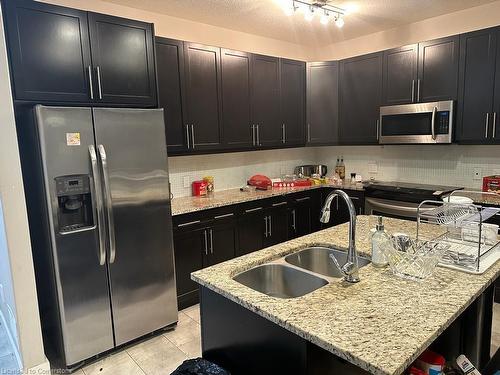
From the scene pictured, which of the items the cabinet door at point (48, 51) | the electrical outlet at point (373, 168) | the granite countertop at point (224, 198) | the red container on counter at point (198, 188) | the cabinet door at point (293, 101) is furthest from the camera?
the electrical outlet at point (373, 168)

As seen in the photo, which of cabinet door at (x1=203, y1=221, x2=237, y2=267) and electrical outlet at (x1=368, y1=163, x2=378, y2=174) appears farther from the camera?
electrical outlet at (x1=368, y1=163, x2=378, y2=174)

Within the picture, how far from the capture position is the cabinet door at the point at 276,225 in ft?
12.2

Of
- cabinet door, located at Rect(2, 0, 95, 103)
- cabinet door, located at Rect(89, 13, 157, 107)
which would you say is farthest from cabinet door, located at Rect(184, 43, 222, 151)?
cabinet door, located at Rect(2, 0, 95, 103)

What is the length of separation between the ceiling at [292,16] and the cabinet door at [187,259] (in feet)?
6.75

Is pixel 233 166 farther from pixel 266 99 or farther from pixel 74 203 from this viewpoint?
pixel 74 203

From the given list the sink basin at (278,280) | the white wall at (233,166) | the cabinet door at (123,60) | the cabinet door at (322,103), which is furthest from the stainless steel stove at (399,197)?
the cabinet door at (123,60)

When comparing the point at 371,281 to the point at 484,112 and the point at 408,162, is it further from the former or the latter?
the point at 408,162

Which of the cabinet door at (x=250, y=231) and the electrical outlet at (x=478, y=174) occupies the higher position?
the electrical outlet at (x=478, y=174)

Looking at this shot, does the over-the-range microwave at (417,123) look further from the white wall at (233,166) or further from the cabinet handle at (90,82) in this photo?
the cabinet handle at (90,82)

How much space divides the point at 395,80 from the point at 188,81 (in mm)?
2204

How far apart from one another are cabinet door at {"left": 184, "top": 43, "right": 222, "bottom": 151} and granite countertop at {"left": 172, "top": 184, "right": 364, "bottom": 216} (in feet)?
1.72

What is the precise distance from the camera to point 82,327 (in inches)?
90.4

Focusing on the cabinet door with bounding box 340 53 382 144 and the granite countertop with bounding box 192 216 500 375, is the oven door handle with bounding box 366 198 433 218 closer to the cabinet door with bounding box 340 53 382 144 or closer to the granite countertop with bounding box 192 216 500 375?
the cabinet door with bounding box 340 53 382 144

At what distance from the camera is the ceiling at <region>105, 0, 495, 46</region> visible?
3.13 metres
